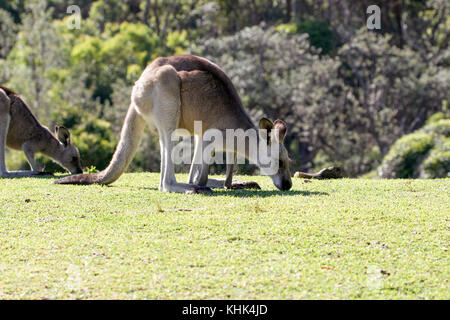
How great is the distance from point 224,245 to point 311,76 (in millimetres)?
21897

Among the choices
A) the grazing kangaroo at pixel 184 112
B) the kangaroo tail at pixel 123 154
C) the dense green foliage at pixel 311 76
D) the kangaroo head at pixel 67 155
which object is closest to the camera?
the grazing kangaroo at pixel 184 112

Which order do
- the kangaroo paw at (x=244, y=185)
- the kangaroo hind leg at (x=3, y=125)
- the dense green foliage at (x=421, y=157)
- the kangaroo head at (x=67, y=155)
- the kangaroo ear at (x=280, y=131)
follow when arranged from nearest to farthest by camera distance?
the kangaroo ear at (x=280, y=131) → the kangaroo paw at (x=244, y=185) → the kangaroo hind leg at (x=3, y=125) → the kangaroo head at (x=67, y=155) → the dense green foliage at (x=421, y=157)

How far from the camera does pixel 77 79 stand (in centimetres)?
3191

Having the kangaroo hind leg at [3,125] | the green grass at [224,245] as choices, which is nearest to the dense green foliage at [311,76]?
the kangaroo hind leg at [3,125]

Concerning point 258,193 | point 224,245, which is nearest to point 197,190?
point 258,193

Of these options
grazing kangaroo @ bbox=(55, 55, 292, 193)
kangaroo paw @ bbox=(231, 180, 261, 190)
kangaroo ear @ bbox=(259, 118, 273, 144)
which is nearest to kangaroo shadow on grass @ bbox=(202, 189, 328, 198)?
grazing kangaroo @ bbox=(55, 55, 292, 193)

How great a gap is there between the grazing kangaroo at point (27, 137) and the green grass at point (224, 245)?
7.34 ft

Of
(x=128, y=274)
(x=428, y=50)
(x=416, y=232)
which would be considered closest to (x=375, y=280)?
(x=416, y=232)

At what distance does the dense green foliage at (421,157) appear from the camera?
15.5m

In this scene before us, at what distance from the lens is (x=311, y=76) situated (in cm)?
2688

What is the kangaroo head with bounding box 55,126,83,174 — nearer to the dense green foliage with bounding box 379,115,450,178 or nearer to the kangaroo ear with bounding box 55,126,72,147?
the kangaroo ear with bounding box 55,126,72,147

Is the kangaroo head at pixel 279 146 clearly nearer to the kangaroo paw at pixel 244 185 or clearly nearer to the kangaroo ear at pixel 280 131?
the kangaroo ear at pixel 280 131

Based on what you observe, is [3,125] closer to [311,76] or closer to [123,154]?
[123,154]
